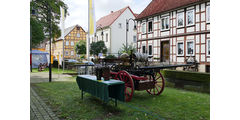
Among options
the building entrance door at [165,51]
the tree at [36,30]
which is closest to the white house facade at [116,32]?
the tree at [36,30]

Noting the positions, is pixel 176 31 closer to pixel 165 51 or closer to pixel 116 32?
pixel 165 51

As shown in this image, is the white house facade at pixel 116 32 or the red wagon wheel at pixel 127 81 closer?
the red wagon wheel at pixel 127 81

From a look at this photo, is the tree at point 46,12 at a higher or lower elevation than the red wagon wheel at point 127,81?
higher

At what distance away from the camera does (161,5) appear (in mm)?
19906

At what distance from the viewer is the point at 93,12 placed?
34.8ft

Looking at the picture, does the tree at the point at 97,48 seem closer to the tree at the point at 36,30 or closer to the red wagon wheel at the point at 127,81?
the tree at the point at 36,30

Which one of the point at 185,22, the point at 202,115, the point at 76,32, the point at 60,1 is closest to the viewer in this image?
the point at 202,115

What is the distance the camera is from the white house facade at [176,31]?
1498 cm

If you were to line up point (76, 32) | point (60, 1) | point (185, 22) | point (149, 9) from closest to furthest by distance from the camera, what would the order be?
1. point (185, 22)
2. point (149, 9)
3. point (60, 1)
4. point (76, 32)

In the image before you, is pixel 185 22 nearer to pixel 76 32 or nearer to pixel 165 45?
pixel 165 45

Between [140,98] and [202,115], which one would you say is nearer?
[202,115]

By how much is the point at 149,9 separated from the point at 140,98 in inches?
663

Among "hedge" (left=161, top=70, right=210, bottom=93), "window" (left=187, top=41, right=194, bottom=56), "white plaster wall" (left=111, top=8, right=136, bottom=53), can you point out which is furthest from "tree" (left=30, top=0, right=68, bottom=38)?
"hedge" (left=161, top=70, right=210, bottom=93)
